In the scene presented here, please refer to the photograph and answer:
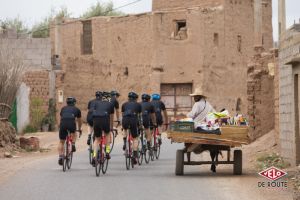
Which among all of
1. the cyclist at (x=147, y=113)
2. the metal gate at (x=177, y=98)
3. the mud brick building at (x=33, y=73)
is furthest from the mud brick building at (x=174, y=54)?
the cyclist at (x=147, y=113)

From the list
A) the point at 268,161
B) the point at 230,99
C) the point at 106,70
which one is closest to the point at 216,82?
the point at 230,99

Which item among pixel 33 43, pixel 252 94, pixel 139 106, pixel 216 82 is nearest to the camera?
pixel 139 106

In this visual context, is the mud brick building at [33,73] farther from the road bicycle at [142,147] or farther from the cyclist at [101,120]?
the cyclist at [101,120]

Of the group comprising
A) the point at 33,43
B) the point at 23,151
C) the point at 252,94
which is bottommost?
the point at 23,151

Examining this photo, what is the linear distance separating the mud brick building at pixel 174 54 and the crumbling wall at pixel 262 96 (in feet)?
60.4

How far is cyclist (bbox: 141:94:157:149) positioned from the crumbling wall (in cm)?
553

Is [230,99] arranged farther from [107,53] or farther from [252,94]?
[252,94]

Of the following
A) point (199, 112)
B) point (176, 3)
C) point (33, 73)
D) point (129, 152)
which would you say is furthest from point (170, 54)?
point (199, 112)

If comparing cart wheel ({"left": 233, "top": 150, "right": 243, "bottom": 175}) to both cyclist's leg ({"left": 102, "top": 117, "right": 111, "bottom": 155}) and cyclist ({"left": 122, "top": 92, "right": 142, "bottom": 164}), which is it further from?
cyclist ({"left": 122, "top": 92, "right": 142, "bottom": 164})

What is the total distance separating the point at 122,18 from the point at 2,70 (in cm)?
1938

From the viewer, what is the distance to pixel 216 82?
4550 cm

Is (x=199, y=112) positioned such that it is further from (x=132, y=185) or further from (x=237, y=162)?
(x=132, y=185)

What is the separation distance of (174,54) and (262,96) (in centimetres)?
1977

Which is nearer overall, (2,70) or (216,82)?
(2,70)
